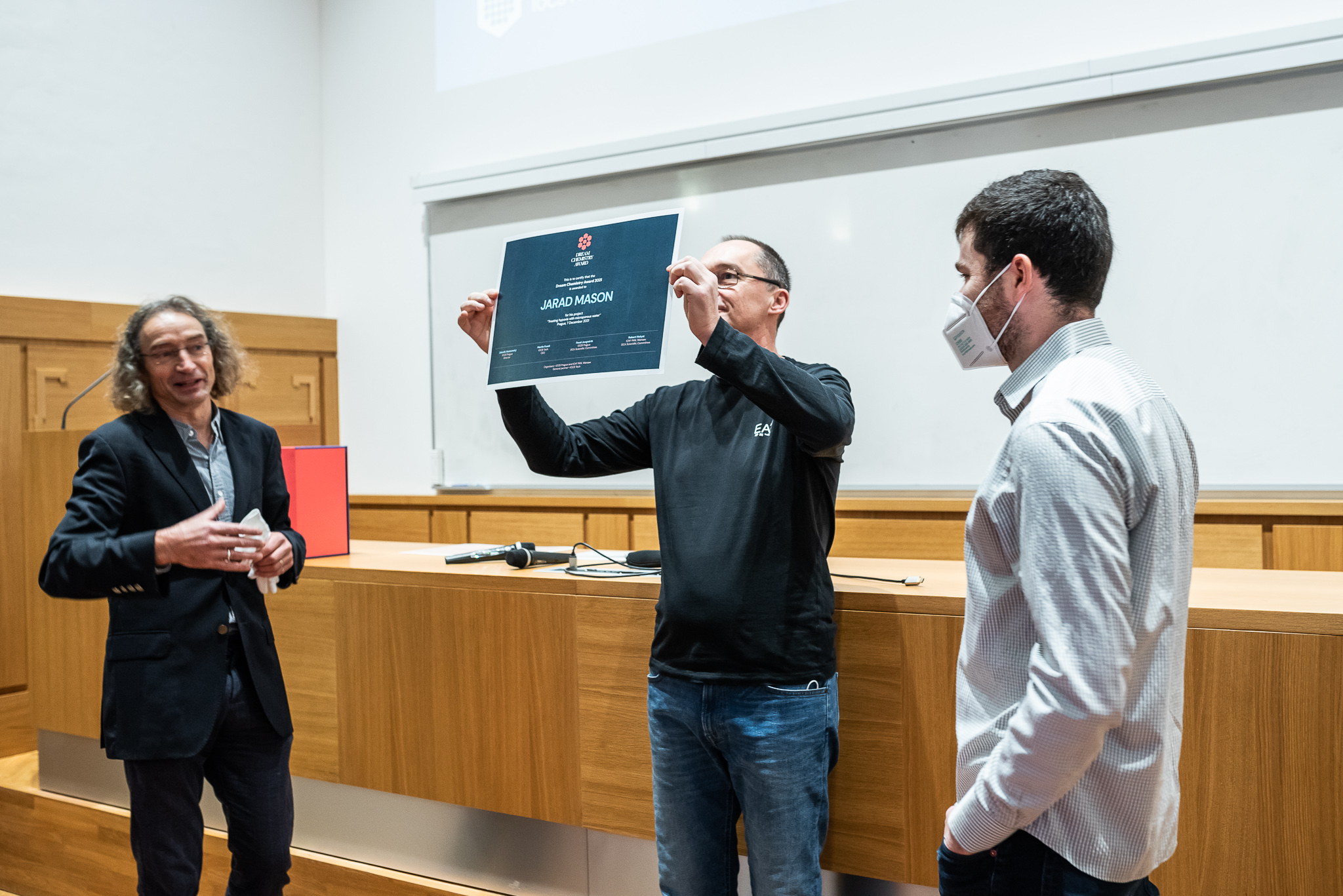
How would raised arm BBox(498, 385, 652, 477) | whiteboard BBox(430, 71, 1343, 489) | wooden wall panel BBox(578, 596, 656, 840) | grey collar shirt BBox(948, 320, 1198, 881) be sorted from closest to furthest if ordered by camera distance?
grey collar shirt BBox(948, 320, 1198, 881) → raised arm BBox(498, 385, 652, 477) → wooden wall panel BBox(578, 596, 656, 840) → whiteboard BBox(430, 71, 1343, 489)

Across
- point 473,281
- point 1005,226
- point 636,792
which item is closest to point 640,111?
point 473,281

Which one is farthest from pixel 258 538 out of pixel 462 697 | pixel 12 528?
pixel 12 528

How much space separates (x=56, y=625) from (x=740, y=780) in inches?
96.8

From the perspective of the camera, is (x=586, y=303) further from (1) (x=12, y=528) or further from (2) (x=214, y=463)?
(1) (x=12, y=528)

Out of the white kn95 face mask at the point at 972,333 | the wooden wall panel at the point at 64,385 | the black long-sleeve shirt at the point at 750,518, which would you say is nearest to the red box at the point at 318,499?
the black long-sleeve shirt at the point at 750,518

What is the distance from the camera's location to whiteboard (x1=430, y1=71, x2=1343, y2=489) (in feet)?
10.3

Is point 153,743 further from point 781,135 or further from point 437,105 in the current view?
point 437,105

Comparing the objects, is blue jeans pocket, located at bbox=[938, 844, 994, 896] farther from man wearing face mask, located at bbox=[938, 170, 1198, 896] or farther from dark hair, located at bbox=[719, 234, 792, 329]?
dark hair, located at bbox=[719, 234, 792, 329]

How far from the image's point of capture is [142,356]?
1814mm

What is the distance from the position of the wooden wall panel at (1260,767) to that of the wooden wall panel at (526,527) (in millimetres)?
2973

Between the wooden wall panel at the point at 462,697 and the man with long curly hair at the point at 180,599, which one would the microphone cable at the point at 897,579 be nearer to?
the wooden wall panel at the point at 462,697

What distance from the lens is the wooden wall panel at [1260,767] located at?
4.67 ft

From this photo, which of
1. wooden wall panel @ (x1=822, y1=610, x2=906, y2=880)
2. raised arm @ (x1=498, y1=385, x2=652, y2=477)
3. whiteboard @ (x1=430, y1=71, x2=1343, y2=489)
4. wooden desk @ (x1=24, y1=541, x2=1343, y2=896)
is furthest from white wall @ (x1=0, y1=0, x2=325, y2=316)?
wooden wall panel @ (x1=822, y1=610, x2=906, y2=880)

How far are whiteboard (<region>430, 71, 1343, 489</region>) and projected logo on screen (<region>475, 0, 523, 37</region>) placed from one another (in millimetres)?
869
